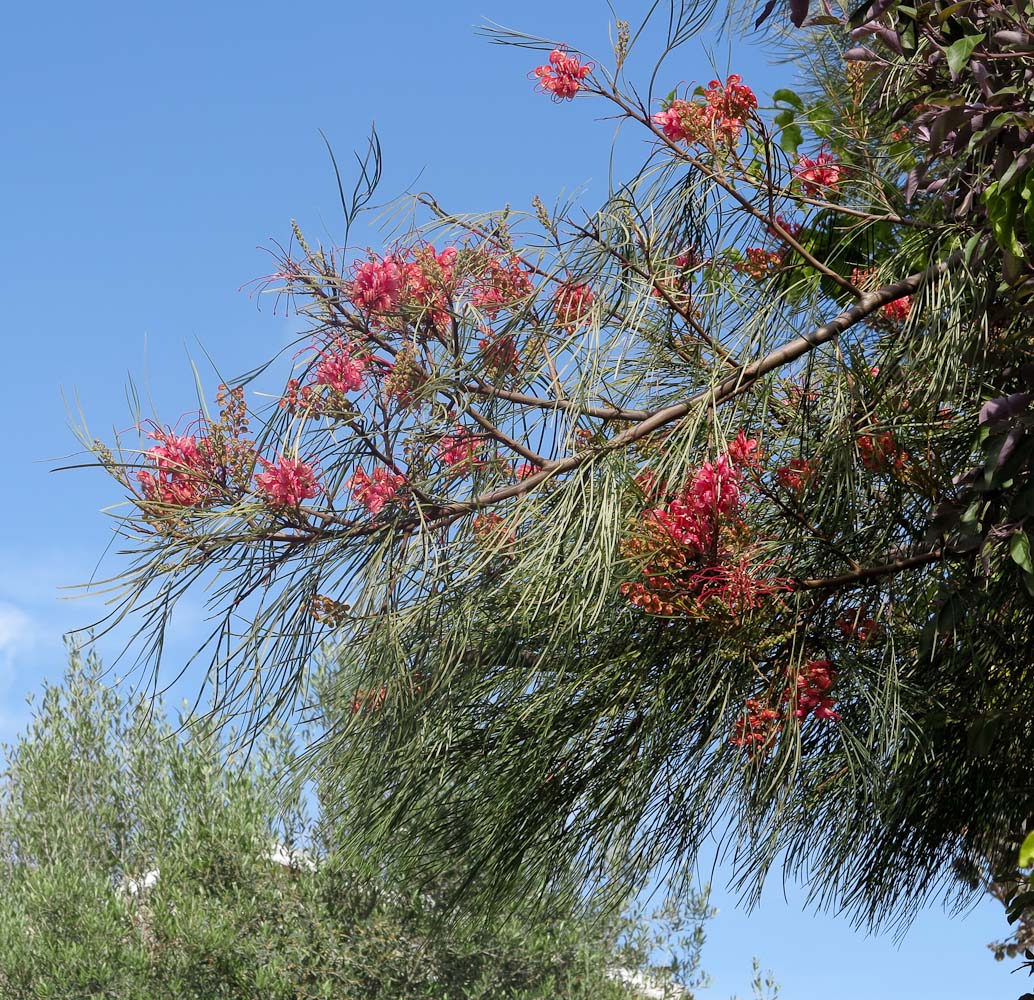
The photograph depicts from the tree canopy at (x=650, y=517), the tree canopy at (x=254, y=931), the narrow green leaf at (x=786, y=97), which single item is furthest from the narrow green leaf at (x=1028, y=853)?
the tree canopy at (x=254, y=931)

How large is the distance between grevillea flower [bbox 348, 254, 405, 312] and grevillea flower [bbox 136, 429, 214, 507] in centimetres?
46

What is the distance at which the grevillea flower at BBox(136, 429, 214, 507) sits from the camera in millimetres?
2564

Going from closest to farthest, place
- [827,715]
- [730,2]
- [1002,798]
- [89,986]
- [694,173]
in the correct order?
[827,715] → [694,173] → [1002,798] → [730,2] → [89,986]

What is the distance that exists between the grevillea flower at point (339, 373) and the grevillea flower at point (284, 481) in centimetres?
18

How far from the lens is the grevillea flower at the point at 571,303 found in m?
2.69

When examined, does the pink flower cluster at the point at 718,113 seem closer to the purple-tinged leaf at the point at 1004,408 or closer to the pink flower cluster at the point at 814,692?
the purple-tinged leaf at the point at 1004,408

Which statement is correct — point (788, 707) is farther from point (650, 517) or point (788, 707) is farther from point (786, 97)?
point (786, 97)

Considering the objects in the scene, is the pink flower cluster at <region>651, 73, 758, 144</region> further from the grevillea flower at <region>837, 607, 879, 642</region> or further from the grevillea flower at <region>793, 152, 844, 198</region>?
the grevillea flower at <region>837, 607, 879, 642</region>

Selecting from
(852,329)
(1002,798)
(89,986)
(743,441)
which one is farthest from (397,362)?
(89,986)

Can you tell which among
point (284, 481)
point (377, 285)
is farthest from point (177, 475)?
point (377, 285)

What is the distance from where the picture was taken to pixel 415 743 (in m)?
2.76

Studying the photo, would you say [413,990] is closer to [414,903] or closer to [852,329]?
[414,903]

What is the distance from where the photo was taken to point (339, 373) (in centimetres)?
253

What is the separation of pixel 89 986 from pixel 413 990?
5.77 ft
